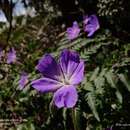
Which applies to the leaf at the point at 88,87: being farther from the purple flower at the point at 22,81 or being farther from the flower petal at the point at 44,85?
the purple flower at the point at 22,81

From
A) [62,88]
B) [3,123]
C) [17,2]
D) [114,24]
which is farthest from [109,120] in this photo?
[17,2]

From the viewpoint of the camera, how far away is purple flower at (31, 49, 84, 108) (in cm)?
215

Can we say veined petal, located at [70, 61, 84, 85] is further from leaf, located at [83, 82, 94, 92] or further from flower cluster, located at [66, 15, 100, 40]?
flower cluster, located at [66, 15, 100, 40]

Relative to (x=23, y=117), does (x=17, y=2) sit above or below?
above

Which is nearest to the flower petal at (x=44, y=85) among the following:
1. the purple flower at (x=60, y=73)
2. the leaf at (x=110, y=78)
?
the purple flower at (x=60, y=73)

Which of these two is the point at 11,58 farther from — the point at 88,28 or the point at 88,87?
the point at 88,87

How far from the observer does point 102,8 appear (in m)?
4.21

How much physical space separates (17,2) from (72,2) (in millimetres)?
657

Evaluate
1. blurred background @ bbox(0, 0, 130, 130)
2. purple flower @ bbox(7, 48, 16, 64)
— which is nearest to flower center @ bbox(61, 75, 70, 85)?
blurred background @ bbox(0, 0, 130, 130)

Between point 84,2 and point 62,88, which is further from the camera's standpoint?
point 84,2

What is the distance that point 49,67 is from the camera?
216cm

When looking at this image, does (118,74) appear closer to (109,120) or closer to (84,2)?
(109,120)

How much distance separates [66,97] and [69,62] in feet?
0.53

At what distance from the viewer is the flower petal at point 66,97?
6.88 ft
